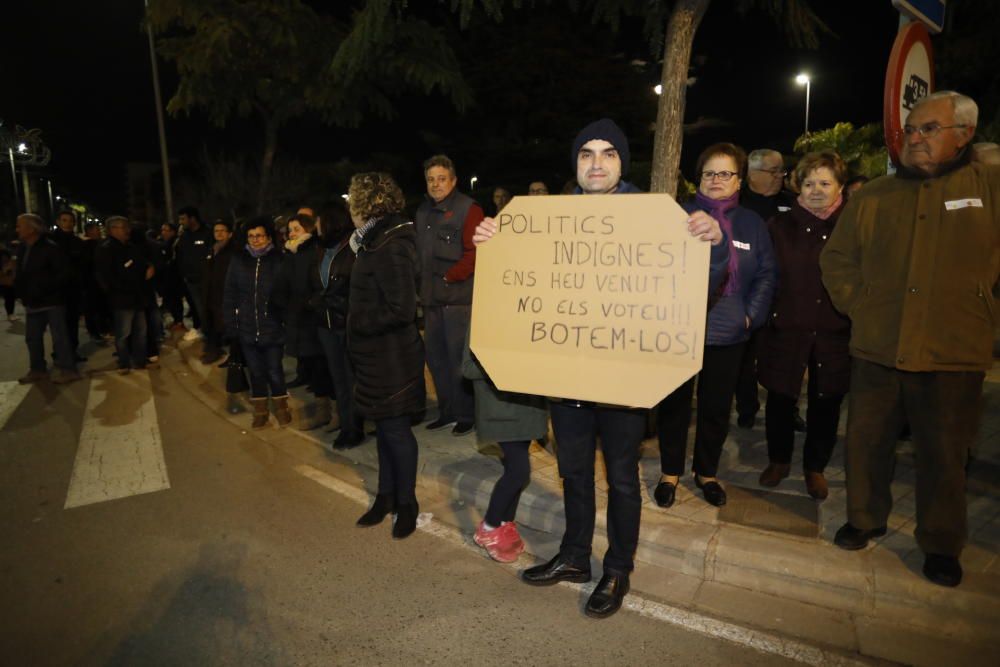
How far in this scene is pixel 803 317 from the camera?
3.99 metres

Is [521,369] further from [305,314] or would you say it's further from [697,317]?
[305,314]

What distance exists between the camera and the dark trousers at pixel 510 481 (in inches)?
134

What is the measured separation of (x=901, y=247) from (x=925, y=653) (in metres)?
1.76

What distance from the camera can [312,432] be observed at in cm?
593

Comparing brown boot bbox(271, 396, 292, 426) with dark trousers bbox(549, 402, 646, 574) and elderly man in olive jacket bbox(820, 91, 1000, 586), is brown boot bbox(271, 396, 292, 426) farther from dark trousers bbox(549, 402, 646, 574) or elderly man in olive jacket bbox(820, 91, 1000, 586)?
elderly man in olive jacket bbox(820, 91, 1000, 586)

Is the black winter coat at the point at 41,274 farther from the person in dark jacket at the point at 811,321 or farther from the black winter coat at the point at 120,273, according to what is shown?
the person in dark jacket at the point at 811,321

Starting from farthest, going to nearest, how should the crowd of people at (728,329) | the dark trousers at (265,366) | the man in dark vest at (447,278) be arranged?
the dark trousers at (265,366), the man in dark vest at (447,278), the crowd of people at (728,329)

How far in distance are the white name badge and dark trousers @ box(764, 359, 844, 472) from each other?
51.5 inches

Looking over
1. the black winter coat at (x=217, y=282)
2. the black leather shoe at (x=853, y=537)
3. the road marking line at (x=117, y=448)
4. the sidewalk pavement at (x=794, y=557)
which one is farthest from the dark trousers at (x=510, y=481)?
the black winter coat at (x=217, y=282)

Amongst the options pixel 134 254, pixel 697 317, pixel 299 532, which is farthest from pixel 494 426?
pixel 134 254

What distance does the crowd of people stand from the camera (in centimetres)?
295

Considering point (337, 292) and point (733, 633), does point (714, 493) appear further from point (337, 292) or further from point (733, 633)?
point (337, 292)

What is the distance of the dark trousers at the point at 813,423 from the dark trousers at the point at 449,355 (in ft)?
7.57

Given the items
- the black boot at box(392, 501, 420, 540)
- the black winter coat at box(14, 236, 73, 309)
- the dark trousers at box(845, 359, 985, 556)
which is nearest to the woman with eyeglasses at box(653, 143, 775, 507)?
the dark trousers at box(845, 359, 985, 556)
